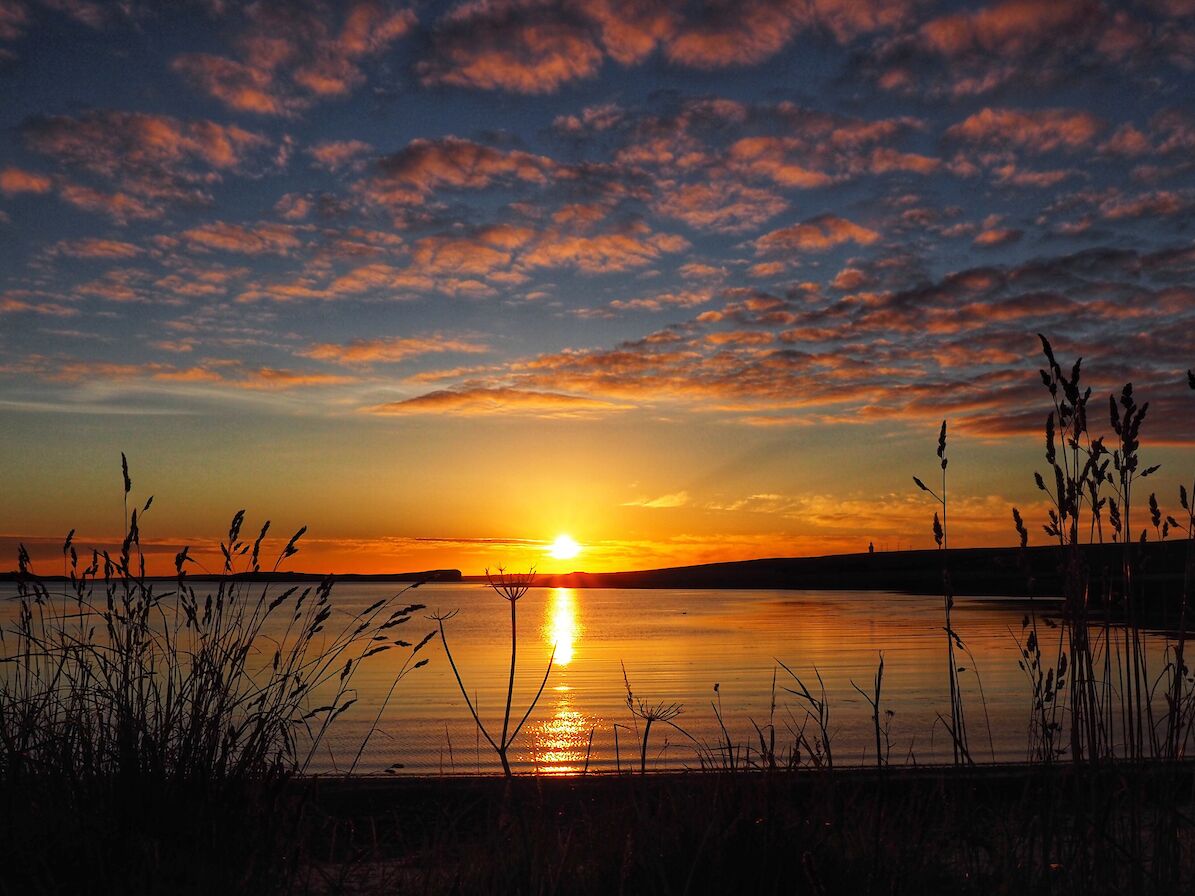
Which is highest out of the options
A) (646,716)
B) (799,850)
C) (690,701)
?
(646,716)

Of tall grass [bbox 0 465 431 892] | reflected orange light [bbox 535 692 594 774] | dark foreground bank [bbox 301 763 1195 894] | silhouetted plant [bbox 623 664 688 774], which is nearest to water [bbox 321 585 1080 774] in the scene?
reflected orange light [bbox 535 692 594 774]

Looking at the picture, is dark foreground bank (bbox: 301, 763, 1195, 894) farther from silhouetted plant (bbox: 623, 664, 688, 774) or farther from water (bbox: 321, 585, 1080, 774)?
water (bbox: 321, 585, 1080, 774)

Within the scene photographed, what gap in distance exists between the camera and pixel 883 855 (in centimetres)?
401

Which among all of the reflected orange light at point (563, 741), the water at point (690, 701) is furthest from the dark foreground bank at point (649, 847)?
the reflected orange light at point (563, 741)

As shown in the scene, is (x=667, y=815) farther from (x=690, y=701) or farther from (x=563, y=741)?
(x=690, y=701)

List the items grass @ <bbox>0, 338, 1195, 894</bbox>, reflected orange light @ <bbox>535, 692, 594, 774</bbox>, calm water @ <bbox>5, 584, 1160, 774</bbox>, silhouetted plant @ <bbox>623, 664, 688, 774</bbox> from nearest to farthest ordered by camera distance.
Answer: silhouetted plant @ <bbox>623, 664, 688, 774</bbox> → grass @ <bbox>0, 338, 1195, 894</bbox> → reflected orange light @ <bbox>535, 692, 594, 774</bbox> → calm water @ <bbox>5, 584, 1160, 774</bbox>

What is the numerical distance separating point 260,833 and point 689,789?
1.94 m

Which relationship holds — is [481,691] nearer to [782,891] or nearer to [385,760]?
[385,760]

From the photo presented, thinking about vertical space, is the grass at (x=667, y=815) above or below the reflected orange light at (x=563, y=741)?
above

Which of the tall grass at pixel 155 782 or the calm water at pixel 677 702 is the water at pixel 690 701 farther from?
the tall grass at pixel 155 782

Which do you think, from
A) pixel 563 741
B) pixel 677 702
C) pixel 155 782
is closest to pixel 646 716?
pixel 155 782

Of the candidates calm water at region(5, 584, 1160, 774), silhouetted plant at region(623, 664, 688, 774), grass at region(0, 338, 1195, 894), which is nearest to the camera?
silhouetted plant at region(623, 664, 688, 774)

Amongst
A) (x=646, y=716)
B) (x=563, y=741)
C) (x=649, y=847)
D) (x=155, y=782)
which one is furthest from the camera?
(x=563, y=741)

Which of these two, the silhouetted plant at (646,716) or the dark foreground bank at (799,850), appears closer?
the silhouetted plant at (646,716)
